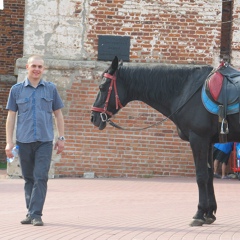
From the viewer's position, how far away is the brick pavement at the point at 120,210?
7.70 m

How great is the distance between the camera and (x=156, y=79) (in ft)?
29.7

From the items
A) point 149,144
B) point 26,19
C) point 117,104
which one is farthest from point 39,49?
point 117,104

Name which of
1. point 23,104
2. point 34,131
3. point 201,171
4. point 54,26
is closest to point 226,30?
point 54,26

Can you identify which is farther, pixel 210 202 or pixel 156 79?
pixel 156 79

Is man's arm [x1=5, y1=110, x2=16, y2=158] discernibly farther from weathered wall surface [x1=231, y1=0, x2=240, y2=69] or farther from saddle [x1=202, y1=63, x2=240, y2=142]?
weathered wall surface [x1=231, y1=0, x2=240, y2=69]

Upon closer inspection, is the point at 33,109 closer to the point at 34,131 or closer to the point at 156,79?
the point at 34,131

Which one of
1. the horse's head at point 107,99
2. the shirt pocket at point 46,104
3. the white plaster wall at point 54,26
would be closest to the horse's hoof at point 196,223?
the horse's head at point 107,99

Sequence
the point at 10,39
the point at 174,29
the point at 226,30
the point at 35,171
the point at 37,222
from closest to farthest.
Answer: the point at 37,222 < the point at 35,171 < the point at 174,29 < the point at 226,30 < the point at 10,39

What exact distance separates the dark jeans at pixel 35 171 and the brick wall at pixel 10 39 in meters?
15.1

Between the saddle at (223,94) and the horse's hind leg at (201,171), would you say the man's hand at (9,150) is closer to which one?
the horse's hind leg at (201,171)

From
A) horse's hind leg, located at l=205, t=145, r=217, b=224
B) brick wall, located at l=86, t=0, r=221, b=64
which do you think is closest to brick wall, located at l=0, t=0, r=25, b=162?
brick wall, located at l=86, t=0, r=221, b=64

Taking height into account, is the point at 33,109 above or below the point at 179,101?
below

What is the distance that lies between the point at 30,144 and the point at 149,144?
8859 mm

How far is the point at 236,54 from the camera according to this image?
17688 millimetres
